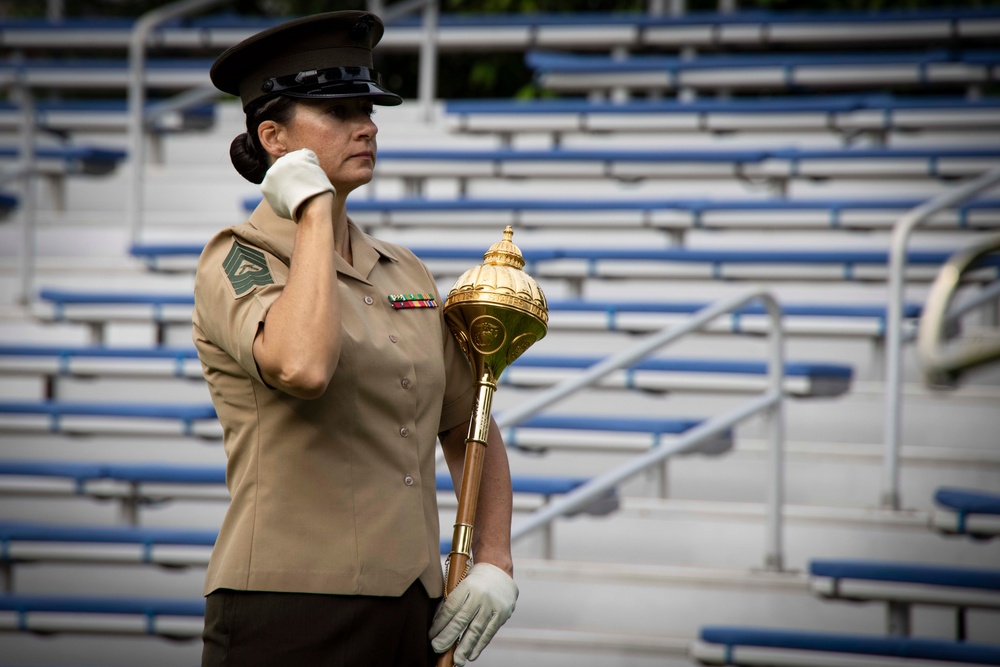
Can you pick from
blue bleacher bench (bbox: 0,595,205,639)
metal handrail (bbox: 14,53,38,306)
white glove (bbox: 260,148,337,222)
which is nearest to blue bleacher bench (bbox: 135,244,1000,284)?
metal handrail (bbox: 14,53,38,306)

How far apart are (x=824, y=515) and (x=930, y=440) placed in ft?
2.43

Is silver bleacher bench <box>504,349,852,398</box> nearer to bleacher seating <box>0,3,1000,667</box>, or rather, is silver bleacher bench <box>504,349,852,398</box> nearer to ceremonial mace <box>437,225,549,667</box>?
bleacher seating <box>0,3,1000,667</box>

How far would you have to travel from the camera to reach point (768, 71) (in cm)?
627

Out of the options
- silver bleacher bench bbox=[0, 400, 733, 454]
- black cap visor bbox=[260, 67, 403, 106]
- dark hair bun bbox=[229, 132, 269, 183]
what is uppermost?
black cap visor bbox=[260, 67, 403, 106]

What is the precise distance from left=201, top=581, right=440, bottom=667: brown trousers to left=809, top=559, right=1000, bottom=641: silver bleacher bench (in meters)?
1.95

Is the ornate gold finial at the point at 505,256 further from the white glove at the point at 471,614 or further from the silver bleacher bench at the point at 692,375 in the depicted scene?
the silver bleacher bench at the point at 692,375

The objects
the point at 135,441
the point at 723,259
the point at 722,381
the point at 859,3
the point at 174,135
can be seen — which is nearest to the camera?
the point at 722,381

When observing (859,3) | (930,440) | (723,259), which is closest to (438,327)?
(930,440)

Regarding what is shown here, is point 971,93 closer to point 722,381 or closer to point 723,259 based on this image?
point 723,259

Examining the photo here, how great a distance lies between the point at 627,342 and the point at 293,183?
3359mm

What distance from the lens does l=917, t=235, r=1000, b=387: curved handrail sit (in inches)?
35.8

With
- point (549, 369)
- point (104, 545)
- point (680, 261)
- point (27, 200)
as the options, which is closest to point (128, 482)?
point (104, 545)

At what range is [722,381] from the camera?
4.18m

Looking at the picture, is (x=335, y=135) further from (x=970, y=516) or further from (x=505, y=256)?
(x=970, y=516)
